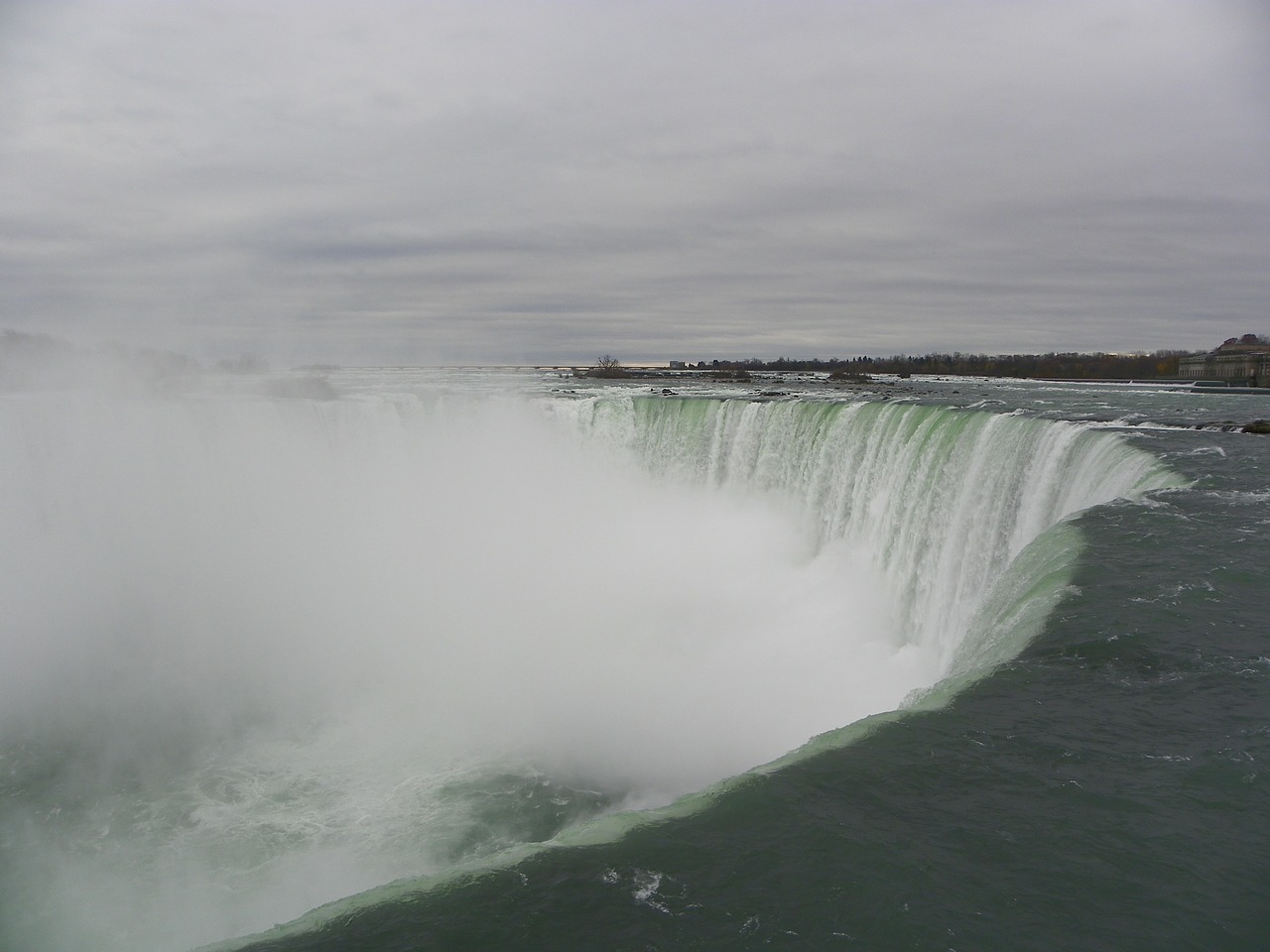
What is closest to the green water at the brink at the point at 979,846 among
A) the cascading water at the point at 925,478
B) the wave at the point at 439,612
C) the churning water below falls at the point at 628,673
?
the churning water below falls at the point at 628,673

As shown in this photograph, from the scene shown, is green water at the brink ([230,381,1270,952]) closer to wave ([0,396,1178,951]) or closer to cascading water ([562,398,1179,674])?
wave ([0,396,1178,951])

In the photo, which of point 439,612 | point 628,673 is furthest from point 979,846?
point 439,612

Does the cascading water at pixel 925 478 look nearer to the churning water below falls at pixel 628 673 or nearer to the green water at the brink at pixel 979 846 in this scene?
the churning water below falls at pixel 628 673

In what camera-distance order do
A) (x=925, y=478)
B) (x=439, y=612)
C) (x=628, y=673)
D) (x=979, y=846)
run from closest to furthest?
(x=979, y=846) < (x=925, y=478) < (x=628, y=673) < (x=439, y=612)

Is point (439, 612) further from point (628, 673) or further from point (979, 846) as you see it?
point (979, 846)

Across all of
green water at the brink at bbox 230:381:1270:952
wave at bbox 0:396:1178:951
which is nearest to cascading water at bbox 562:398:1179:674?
wave at bbox 0:396:1178:951

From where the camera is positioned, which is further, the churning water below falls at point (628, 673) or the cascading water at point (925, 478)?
the cascading water at point (925, 478)
